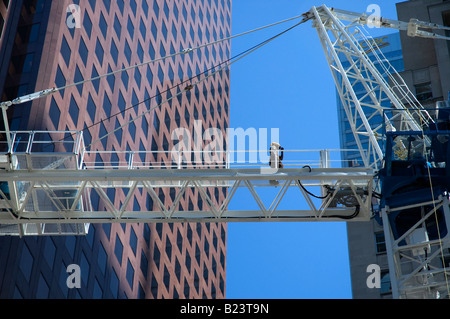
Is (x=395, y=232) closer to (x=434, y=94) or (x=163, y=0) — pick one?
(x=434, y=94)

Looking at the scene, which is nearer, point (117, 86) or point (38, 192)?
point (38, 192)

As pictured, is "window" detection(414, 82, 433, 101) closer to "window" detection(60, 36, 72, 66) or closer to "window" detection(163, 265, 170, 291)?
"window" detection(60, 36, 72, 66)

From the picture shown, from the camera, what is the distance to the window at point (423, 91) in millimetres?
60103

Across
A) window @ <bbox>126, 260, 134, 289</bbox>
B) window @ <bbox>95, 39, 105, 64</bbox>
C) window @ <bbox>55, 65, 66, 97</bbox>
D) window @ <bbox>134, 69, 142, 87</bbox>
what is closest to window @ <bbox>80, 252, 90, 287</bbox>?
window @ <bbox>126, 260, 134, 289</bbox>

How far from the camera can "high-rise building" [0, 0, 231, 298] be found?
53.5 metres

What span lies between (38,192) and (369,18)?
2198cm

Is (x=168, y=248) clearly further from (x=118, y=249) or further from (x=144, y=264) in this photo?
(x=118, y=249)

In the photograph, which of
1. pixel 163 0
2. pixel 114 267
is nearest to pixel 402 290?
pixel 114 267

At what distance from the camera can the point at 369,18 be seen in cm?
4369

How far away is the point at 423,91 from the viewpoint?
60.5 metres

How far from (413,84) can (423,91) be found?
99cm

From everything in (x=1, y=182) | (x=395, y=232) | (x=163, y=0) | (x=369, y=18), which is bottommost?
(x=395, y=232)

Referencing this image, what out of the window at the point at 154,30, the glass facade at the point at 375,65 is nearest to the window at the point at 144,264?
the window at the point at 154,30

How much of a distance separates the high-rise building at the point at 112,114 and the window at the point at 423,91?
59.2ft
